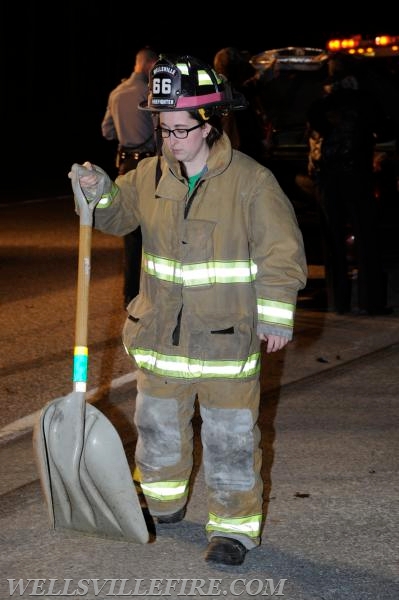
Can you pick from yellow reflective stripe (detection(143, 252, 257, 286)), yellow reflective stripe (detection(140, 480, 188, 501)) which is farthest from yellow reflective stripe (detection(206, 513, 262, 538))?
yellow reflective stripe (detection(143, 252, 257, 286))

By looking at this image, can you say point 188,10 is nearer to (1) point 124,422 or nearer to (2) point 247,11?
(2) point 247,11

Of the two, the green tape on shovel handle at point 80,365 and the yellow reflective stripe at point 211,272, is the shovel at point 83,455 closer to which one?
the green tape on shovel handle at point 80,365

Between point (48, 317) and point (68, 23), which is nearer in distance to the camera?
point (48, 317)

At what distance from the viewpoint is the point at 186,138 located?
4555mm

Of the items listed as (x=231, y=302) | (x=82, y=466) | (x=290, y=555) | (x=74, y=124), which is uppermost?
(x=231, y=302)

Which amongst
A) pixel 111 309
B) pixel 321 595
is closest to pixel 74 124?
pixel 111 309

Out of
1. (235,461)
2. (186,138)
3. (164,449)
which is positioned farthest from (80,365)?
(186,138)

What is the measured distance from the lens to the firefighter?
178 inches

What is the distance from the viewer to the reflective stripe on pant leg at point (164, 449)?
4.79m


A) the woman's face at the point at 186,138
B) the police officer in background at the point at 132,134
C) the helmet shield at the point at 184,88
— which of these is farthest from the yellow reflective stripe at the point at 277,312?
the police officer in background at the point at 132,134

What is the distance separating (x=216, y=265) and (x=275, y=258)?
0.76 ft

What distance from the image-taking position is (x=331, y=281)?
362 inches

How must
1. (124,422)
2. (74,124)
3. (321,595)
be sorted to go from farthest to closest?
1. (74,124)
2. (124,422)
3. (321,595)

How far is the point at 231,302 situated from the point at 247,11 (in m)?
43.8
